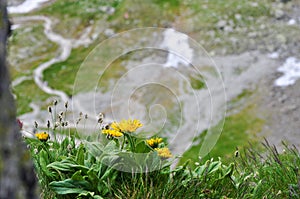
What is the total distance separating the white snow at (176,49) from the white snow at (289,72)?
5.84 feet

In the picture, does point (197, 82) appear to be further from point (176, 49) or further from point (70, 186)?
point (70, 186)

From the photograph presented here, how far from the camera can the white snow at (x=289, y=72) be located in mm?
11922

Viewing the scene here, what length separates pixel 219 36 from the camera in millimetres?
13383

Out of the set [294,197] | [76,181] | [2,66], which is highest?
[2,66]

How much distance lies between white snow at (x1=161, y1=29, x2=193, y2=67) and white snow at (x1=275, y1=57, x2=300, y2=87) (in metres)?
1.78

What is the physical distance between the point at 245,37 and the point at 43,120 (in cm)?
460

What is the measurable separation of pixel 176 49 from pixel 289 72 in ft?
7.38

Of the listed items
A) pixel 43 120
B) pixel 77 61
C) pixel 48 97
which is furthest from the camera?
pixel 77 61

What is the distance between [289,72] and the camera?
12133mm

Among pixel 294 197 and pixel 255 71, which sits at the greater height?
pixel 294 197

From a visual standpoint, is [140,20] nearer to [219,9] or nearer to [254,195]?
[219,9]

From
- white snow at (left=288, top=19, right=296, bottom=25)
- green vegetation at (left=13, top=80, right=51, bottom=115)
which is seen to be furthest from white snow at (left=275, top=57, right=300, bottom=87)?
green vegetation at (left=13, top=80, right=51, bottom=115)

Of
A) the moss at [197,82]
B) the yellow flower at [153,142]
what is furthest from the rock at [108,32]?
the yellow flower at [153,142]

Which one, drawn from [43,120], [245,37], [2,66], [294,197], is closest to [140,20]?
[245,37]
